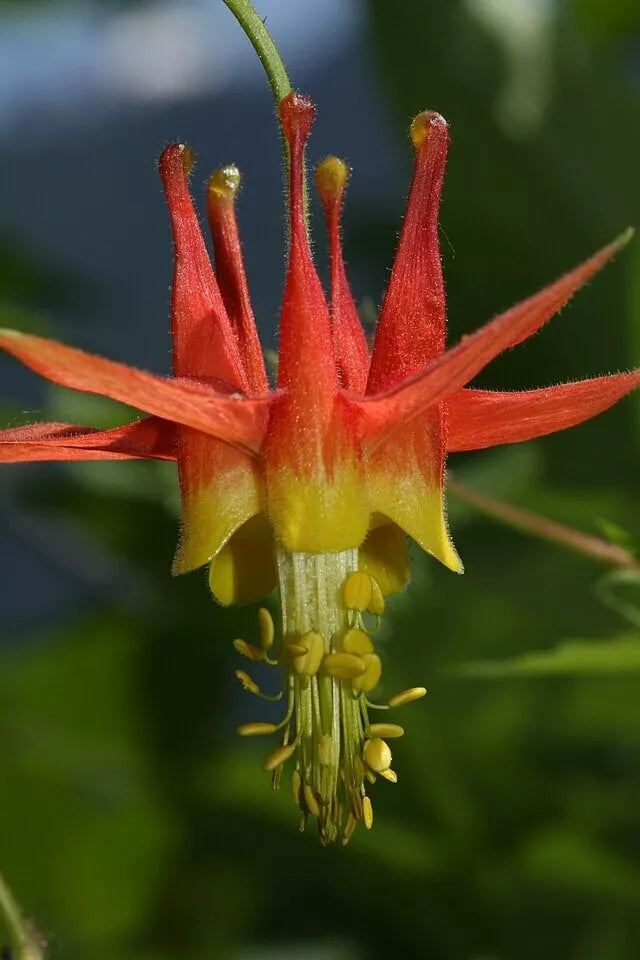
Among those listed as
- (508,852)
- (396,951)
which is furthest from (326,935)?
(508,852)

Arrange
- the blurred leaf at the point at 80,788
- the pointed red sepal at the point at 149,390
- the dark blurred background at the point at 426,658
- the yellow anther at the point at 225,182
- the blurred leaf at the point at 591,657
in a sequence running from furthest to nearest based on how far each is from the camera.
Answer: the blurred leaf at the point at 80,788 → the dark blurred background at the point at 426,658 → the blurred leaf at the point at 591,657 → the yellow anther at the point at 225,182 → the pointed red sepal at the point at 149,390

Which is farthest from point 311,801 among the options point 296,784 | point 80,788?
point 80,788

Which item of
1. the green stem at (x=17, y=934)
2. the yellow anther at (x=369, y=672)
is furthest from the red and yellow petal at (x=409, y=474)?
the green stem at (x=17, y=934)

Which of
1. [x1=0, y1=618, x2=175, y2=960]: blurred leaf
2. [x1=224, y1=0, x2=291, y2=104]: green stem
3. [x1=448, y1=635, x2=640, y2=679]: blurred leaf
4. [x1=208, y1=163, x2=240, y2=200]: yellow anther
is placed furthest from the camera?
[x1=0, y1=618, x2=175, y2=960]: blurred leaf

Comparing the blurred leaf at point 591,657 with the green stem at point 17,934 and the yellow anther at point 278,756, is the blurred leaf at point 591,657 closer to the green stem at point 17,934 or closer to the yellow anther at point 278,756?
the yellow anther at point 278,756

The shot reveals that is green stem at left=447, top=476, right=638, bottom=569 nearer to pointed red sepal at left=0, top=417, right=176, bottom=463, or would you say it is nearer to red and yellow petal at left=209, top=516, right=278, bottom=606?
red and yellow petal at left=209, top=516, right=278, bottom=606

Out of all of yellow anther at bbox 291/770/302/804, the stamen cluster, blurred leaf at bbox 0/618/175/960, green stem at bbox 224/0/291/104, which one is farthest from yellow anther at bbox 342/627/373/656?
blurred leaf at bbox 0/618/175/960
